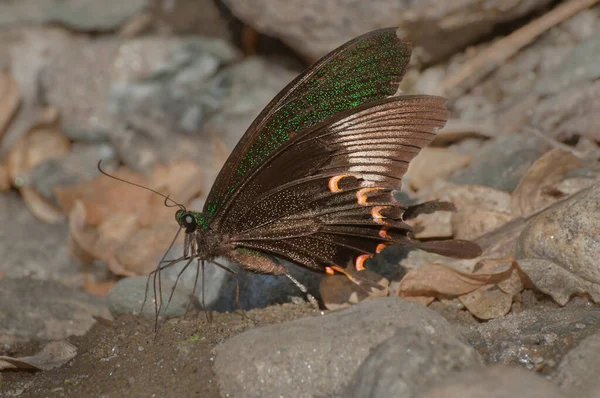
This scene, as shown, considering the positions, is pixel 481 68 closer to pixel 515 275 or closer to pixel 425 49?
pixel 425 49

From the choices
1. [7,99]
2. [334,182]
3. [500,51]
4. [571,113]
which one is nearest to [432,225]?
[334,182]

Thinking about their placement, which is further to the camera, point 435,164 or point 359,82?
point 435,164

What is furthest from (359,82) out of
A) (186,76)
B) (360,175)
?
(186,76)

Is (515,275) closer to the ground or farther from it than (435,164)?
closer to the ground

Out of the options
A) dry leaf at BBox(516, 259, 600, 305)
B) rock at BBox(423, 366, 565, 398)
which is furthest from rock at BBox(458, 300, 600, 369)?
rock at BBox(423, 366, 565, 398)

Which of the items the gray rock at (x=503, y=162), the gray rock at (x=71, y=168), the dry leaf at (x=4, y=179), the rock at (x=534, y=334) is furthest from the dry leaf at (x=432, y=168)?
the dry leaf at (x=4, y=179)

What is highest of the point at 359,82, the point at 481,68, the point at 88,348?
the point at 481,68

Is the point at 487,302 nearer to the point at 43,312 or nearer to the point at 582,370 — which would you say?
the point at 582,370
